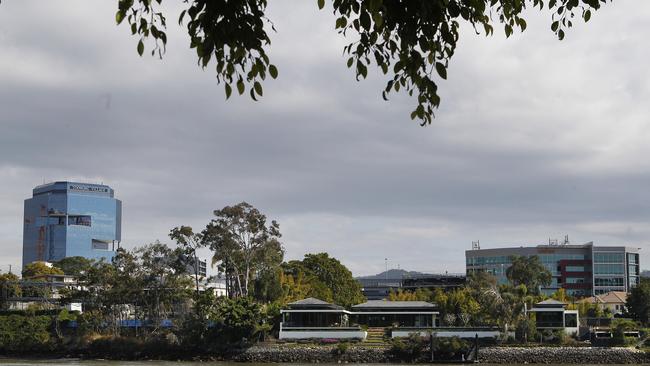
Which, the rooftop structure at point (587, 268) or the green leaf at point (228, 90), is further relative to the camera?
the rooftop structure at point (587, 268)

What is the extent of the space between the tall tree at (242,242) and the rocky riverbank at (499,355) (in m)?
12.5

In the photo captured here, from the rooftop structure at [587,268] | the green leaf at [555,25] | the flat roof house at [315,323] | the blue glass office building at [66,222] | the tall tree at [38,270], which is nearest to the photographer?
the green leaf at [555,25]

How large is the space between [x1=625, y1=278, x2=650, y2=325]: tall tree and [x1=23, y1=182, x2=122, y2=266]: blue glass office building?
109m

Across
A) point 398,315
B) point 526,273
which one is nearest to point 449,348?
point 398,315

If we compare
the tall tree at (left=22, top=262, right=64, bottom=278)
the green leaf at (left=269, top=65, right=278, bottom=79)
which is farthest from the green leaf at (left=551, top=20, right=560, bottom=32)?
the tall tree at (left=22, top=262, right=64, bottom=278)

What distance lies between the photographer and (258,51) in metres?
6.63

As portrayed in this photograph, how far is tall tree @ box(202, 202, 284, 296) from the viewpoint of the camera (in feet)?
232

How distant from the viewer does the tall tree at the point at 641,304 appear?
80.2 m

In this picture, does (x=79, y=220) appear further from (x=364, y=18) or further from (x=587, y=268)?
(x=364, y=18)

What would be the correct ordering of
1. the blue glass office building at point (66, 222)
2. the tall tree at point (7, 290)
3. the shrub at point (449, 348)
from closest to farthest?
the shrub at point (449, 348), the tall tree at point (7, 290), the blue glass office building at point (66, 222)

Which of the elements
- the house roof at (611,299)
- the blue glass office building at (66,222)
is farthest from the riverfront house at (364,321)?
the blue glass office building at (66,222)

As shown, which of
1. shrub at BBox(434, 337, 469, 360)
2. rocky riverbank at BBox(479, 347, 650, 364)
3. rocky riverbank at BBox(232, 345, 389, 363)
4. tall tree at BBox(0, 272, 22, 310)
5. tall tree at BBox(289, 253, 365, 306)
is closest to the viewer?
shrub at BBox(434, 337, 469, 360)

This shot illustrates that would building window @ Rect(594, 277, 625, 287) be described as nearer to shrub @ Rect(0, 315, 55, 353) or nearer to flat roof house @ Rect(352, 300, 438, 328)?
flat roof house @ Rect(352, 300, 438, 328)

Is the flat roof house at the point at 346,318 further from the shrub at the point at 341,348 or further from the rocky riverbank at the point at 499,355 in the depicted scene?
the rocky riverbank at the point at 499,355
